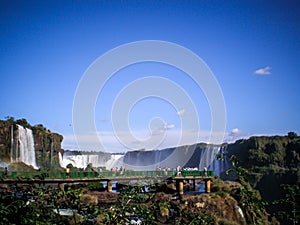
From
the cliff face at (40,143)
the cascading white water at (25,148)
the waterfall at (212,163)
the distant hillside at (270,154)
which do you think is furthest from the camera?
the distant hillside at (270,154)

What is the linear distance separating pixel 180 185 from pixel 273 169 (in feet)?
239

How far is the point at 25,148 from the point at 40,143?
37.6 ft

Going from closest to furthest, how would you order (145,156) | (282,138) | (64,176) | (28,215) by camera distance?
(28,215) → (64,176) → (282,138) → (145,156)

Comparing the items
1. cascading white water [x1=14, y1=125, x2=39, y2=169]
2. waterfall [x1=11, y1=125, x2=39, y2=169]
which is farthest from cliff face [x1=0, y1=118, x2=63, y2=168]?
cascading white water [x1=14, y1=125, x2=39, y2=169]

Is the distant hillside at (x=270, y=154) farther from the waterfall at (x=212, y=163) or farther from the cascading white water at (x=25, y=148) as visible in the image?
the cascading white water at (x=25, y=148)

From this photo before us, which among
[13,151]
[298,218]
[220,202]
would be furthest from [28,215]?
[13,151]

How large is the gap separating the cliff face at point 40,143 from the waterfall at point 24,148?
1.02 metres

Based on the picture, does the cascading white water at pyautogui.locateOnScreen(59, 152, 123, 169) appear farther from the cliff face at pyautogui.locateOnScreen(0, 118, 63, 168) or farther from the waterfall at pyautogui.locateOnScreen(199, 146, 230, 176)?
the waterfall at pyautogui.locateOnScreen(199, 146, 230, 176)

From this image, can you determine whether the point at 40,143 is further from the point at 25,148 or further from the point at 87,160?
the point at 87,160

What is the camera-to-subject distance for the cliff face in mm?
61344

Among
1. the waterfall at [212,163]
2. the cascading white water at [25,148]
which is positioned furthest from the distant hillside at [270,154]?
the cascading white water at [25,148]

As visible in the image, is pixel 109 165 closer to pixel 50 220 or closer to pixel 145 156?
pixel 145 156

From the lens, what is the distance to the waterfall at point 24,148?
61.4 meters

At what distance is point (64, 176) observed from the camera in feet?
103
